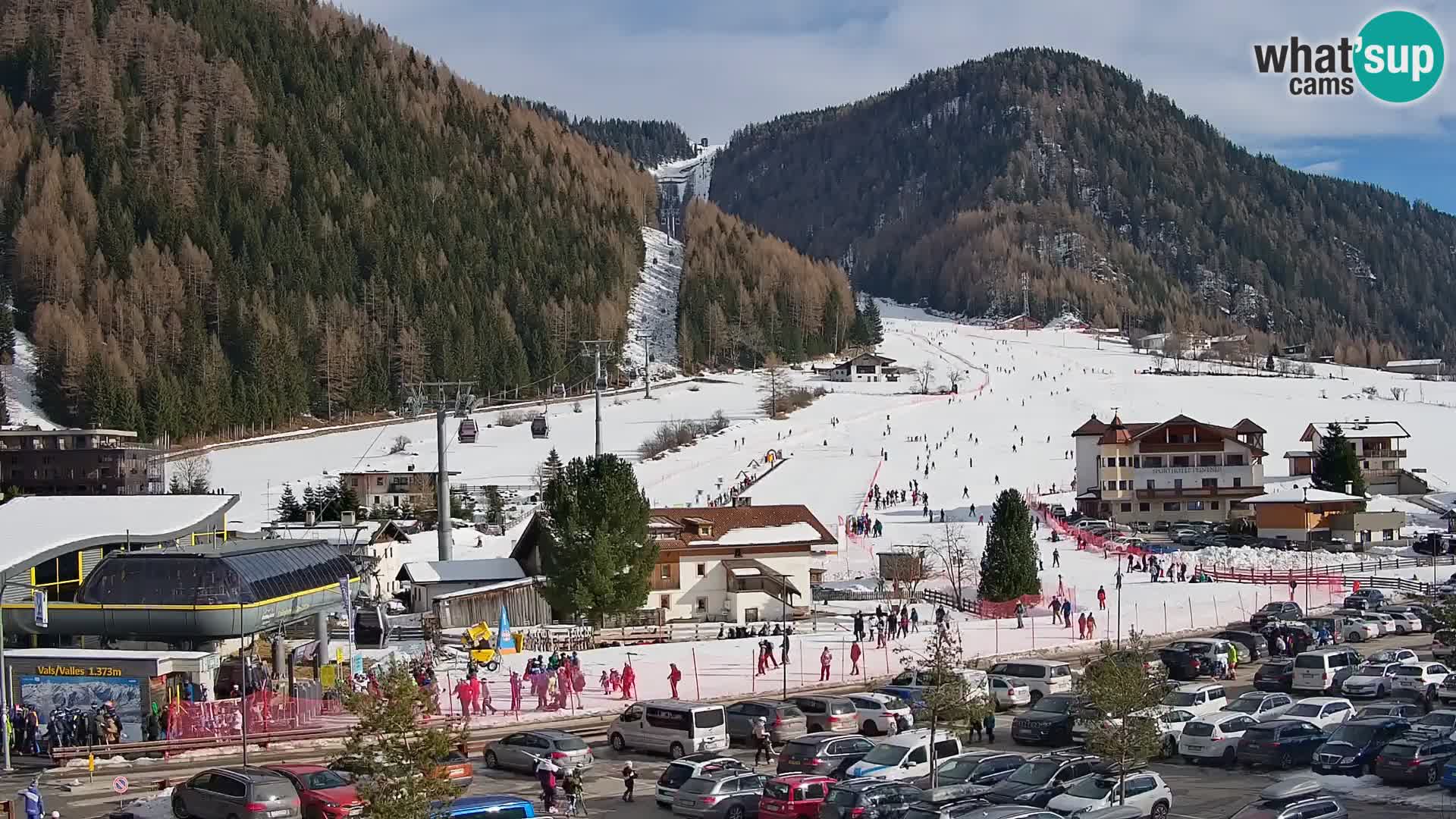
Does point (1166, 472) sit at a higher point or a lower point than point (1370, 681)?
higher

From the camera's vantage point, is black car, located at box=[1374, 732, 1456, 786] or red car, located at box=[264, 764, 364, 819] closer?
red car, located at box=[264, 764, 364, 819]

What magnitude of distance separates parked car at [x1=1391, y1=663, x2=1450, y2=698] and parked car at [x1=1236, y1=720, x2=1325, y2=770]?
5.49 metres

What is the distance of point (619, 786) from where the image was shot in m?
23.4

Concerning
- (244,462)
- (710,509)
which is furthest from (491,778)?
(244,462)

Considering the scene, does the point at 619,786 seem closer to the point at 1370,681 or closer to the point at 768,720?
the point at 768,720

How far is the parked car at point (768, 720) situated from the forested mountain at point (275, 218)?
281ft

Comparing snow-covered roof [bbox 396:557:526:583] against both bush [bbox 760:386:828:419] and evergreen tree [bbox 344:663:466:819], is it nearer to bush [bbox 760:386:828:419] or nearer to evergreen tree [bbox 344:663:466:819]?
evergreen tree [bbox 344:663:466:819]

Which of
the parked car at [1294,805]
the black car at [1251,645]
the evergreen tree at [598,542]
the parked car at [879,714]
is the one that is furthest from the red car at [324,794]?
the black car at [1251,645]

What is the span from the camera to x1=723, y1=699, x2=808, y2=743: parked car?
86.1 ft

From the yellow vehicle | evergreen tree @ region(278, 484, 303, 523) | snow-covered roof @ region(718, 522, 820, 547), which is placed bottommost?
the yellow vehicle

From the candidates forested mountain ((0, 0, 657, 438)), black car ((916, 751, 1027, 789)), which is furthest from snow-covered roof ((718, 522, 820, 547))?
forested mountain ((0, 0, 657, 438))

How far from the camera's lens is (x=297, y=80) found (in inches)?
6954

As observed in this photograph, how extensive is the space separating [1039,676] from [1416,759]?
919cm

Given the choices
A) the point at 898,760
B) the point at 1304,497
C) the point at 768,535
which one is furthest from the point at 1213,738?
the point at 1304,497
